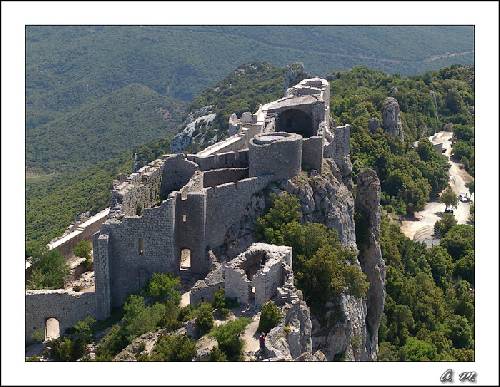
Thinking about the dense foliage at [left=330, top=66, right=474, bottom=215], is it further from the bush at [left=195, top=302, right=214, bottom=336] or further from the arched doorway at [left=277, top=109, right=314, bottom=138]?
the bush at [left=195, top=302, right=214, bottom=336]

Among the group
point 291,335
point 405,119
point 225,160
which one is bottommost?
point 291,335

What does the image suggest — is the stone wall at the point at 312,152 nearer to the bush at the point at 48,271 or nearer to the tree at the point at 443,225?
the bush at the point at 48,271

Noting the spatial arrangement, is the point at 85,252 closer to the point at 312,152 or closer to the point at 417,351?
the point at 312,152

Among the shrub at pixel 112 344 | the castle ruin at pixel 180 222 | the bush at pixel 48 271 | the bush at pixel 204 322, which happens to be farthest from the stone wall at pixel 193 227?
the bush at pixel 204 322

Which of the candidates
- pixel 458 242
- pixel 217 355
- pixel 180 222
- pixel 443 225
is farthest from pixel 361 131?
pixel 217 355

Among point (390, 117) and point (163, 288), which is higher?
point (390, 117)

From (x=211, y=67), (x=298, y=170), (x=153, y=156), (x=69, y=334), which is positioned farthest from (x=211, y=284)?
(x=211, y=67)
